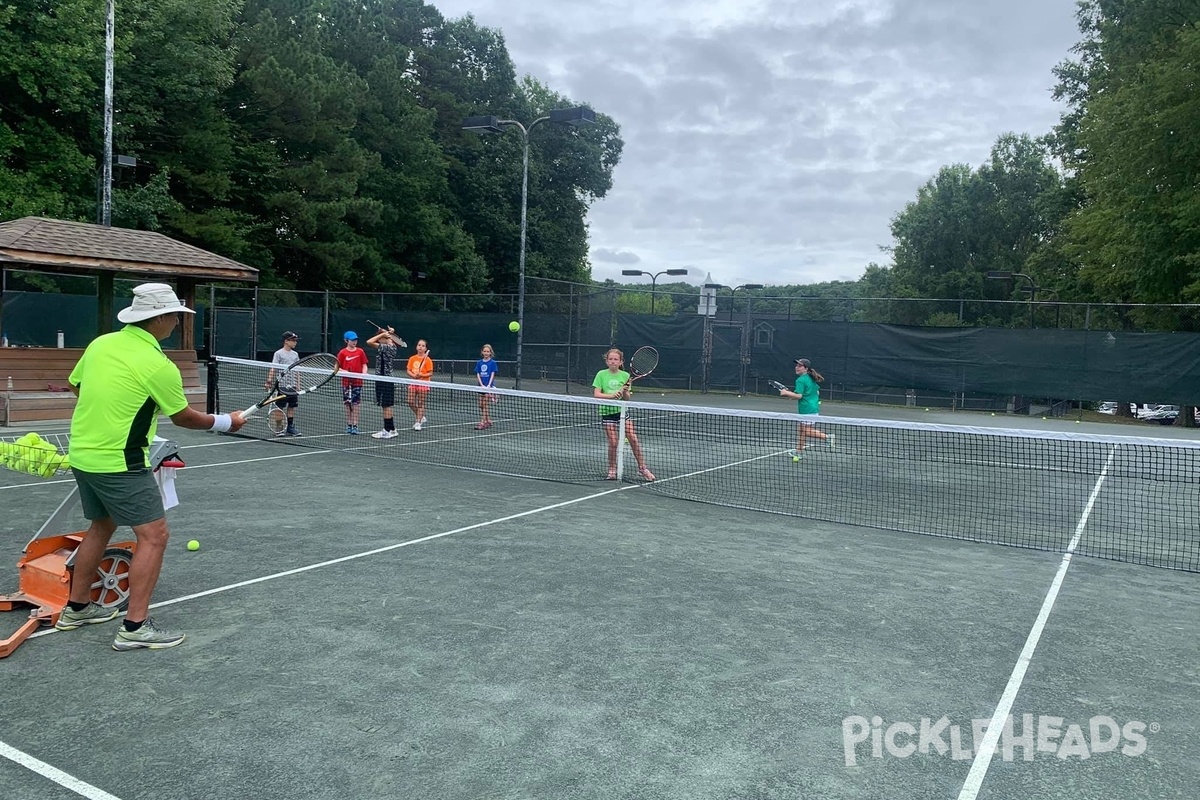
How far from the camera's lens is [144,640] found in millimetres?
4805

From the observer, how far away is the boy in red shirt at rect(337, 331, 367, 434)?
14.8 m

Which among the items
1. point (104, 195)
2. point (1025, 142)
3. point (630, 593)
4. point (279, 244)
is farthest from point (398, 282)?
point (1025, 142)

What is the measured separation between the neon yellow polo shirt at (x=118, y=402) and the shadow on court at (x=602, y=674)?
3.47 ft

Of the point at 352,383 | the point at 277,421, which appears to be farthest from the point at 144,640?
the point at 352,383

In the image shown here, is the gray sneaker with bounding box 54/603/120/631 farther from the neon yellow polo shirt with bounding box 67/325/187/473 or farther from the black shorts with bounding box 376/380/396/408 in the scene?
the black shorts with bounding box 376/380/396/408

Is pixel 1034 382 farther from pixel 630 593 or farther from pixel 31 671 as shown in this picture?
pixel 31 671

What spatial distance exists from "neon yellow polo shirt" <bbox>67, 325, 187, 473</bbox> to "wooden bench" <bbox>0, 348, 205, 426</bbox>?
36.2 ft

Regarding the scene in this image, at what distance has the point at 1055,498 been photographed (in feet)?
36.4

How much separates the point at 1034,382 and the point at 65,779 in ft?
81.1

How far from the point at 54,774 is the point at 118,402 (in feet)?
6.16

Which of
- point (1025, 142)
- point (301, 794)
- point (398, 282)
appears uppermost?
point (1025, 142)

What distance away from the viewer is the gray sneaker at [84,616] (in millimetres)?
5102

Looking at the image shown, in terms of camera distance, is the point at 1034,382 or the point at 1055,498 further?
the point at 1034,382

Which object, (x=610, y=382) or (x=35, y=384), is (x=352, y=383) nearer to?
(x=610, y=382)
